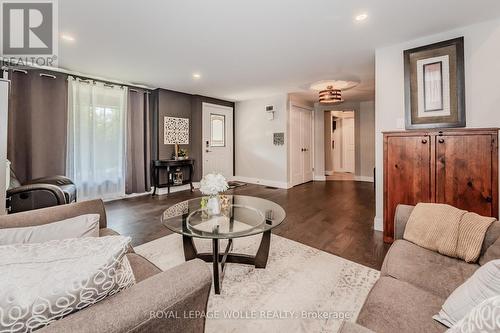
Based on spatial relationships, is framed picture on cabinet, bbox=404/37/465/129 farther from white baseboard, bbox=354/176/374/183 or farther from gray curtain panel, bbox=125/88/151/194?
gray curtain panel, bbox=125/88/151/194

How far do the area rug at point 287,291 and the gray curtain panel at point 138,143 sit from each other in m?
2.78

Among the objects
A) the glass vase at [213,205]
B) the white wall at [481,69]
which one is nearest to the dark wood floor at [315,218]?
the glass vase at [213,205]

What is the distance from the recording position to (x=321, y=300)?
158 cm

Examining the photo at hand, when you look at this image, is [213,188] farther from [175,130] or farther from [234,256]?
[175,130]

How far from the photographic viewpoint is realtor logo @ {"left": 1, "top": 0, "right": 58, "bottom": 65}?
2109 mm

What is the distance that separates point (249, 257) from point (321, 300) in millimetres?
703

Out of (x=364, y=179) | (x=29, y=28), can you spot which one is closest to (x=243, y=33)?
(x=29, y=28)

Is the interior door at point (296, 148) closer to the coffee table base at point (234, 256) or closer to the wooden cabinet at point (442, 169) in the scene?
the wooden cabinet at point (442, 169)

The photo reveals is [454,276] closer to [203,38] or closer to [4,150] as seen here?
[203,38]

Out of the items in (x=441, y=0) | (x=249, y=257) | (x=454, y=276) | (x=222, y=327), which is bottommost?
(x=222, y=327)

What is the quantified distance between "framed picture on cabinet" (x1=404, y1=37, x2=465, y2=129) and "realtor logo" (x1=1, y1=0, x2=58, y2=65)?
3725mm

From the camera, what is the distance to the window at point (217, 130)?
20.3 feet

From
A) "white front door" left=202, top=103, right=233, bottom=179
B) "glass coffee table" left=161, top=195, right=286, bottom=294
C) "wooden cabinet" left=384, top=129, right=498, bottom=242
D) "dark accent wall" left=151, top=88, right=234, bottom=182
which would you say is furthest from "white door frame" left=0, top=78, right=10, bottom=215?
"wooden cabinet" left=384, top=129, right=498, bottom=242

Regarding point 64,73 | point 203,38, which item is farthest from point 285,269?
point 64,73
